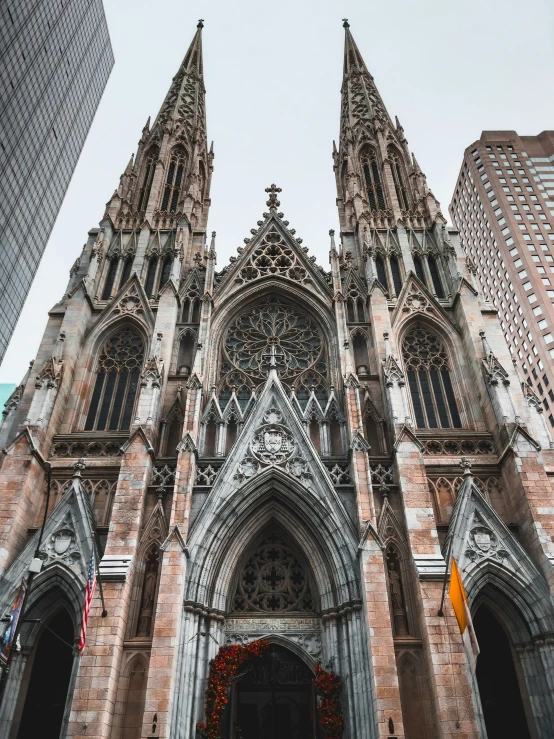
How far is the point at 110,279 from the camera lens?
25.3 m

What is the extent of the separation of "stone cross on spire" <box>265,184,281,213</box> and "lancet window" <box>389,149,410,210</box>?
20.6ft

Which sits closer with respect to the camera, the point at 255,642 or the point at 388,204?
the point at 255,642

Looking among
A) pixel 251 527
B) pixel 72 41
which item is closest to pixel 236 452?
pixel 251 527

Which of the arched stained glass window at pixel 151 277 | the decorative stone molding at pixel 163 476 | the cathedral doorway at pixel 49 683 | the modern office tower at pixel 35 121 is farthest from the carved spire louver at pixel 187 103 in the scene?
the cathedral doorway at pixel 49 683

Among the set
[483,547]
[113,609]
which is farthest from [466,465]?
[113,609]

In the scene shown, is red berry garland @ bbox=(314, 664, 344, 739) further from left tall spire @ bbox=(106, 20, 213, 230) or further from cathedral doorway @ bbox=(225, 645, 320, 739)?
left tall spire @ bbox=(106, 20, 213, 230)

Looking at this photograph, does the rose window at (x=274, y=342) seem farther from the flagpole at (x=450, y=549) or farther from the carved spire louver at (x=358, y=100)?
the carved spire louver at (x=358, y=100)

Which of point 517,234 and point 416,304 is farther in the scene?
point 517,234

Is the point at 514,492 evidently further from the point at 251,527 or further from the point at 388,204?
the point at 388,204

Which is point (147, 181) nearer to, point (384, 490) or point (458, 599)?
point (384, 490)

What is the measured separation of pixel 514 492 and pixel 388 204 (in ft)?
54.9

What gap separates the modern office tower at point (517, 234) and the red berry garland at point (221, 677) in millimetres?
34631

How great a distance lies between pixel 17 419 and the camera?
1959 centimetres

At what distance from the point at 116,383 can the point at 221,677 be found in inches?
451
